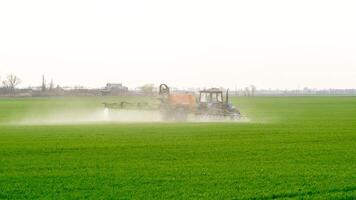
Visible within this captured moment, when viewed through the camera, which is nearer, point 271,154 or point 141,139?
point 271,154

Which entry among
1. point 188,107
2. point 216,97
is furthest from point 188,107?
point 216,97

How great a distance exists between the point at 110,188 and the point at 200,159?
4983 mm

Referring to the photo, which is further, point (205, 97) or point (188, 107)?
point (205, 97)

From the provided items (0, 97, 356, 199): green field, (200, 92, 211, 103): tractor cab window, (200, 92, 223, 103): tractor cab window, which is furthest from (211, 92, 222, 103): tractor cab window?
(0, 97, 356, 199): green field

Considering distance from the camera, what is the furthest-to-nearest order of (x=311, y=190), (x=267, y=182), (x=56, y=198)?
(x=267, y=182) → (x=311, y=190) → (x=56, y=198)

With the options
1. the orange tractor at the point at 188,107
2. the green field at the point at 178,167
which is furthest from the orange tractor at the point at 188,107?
the green field at the point at 178,167

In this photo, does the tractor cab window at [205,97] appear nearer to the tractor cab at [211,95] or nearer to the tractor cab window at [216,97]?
the tractor cab at [211,95]

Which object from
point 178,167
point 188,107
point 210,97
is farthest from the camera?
point 210,97

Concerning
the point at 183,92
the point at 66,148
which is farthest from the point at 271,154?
the point at 183,92

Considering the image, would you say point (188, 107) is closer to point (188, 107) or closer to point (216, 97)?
point (188, 107)

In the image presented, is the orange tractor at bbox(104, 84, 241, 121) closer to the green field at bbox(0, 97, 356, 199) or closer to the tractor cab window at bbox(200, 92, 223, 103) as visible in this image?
the tractor cab window at bbox(200, 92, 223, 103)

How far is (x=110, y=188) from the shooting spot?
12312 millimetres

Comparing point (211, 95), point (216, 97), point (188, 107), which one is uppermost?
point (211, 95)

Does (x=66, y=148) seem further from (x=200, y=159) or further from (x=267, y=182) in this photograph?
(x=267, y=182)
